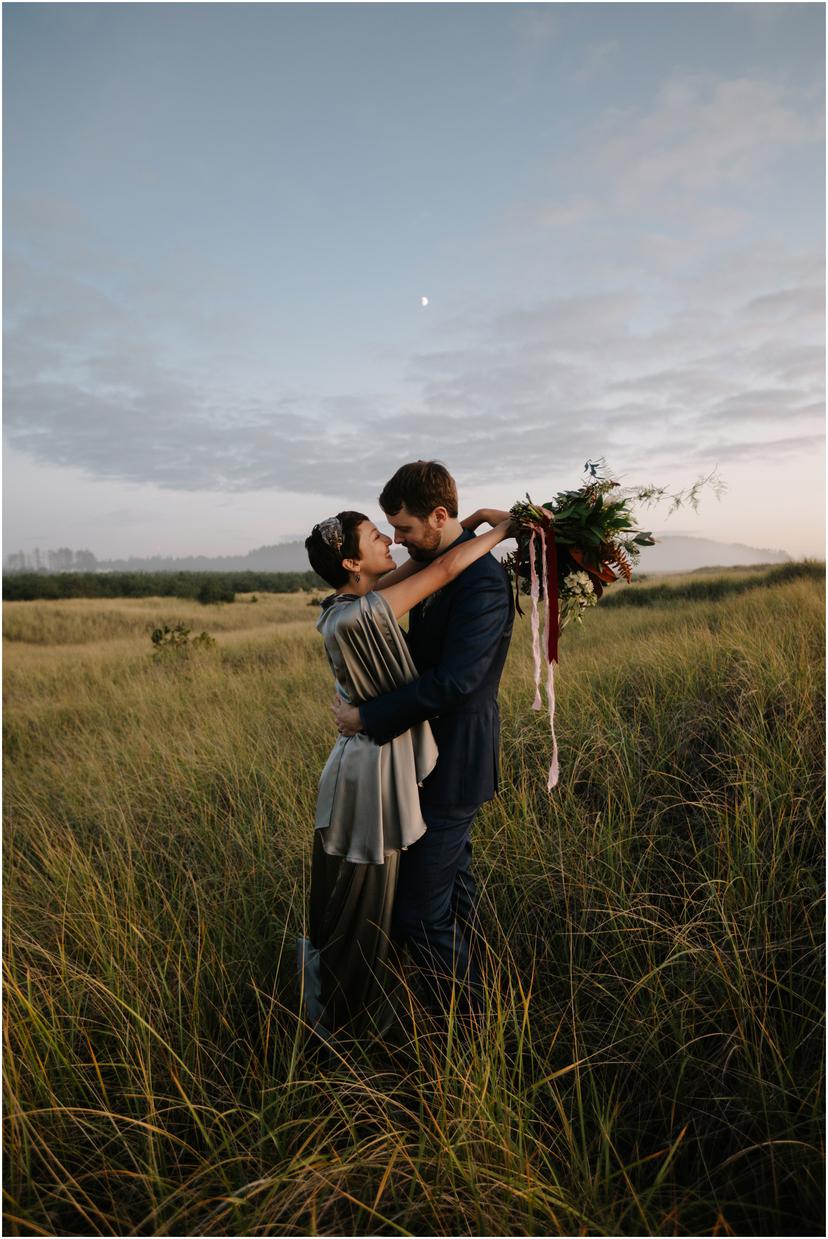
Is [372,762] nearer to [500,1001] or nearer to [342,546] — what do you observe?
[342,546]

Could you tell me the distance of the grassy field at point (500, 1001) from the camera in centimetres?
206

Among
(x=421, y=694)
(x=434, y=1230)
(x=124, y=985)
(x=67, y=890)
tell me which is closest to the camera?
(x=434, y=1230)

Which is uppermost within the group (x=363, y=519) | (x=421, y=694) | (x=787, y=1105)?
(x=363, y=519)

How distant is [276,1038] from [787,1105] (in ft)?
6.24

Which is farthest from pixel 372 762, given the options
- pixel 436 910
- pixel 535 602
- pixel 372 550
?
pixel 535 602

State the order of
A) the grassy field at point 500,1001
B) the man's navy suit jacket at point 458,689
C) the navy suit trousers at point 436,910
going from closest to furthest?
1. the grassy field at point 500,1001
2. the man's navy suit jacket at point 458,689
3. the navy suit trousers at point 436,910

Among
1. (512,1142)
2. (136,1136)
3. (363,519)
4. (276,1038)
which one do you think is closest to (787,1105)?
(512,1142)

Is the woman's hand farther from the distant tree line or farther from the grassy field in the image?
the distant tree line

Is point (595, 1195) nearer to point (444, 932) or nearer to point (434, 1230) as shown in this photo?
point (434, 1230)

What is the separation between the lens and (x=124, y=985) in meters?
2.97

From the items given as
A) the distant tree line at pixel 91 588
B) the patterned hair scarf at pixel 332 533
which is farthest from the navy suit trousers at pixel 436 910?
the distant tree line at pixel 91 588

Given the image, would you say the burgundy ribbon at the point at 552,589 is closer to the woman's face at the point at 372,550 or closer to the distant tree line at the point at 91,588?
the woman's face at the point at 372,550

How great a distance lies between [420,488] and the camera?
2521 mm

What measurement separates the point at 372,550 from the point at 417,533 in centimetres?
20
